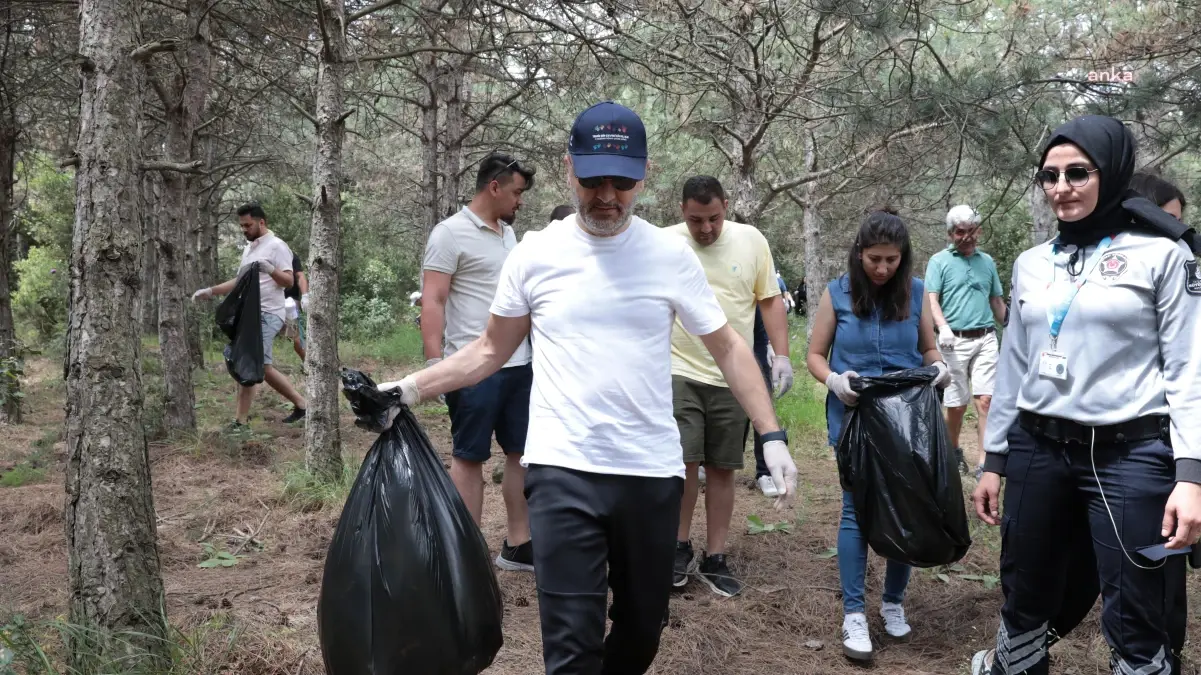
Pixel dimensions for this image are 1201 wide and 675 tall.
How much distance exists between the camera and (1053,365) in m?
2.54

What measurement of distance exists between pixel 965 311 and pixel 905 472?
10.2 ft

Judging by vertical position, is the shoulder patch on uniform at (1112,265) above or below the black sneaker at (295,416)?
above

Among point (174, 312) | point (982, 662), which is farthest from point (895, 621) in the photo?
point (174, 312)

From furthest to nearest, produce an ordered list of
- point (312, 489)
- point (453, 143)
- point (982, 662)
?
point (453, 143)
point (312, 489)
point (982, 662)

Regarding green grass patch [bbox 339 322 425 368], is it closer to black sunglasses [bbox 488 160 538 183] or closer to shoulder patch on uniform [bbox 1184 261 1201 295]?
black sunglasses [bbox 488 160 538 183]

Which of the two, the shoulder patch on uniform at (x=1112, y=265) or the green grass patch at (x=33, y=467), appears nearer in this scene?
the shoulder patch on uniform at (x=1112, y=265)

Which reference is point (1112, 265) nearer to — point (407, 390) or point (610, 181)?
point (610, 181)

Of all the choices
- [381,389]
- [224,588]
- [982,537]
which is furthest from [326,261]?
[982,537]

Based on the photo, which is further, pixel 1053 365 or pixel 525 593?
pixel 525 593

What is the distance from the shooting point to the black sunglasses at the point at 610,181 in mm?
2408

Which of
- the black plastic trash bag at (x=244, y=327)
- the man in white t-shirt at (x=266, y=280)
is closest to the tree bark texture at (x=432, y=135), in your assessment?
the man in white t-shirt at (x=266, y=280)

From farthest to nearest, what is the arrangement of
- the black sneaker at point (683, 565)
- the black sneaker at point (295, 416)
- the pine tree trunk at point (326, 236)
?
1. the black sneaker at point (295, 416)
2. the pine tree trunk at point (326, 236)
3. the black sneaker at point (683, 565)

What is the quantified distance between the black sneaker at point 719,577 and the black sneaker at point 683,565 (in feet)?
0.21

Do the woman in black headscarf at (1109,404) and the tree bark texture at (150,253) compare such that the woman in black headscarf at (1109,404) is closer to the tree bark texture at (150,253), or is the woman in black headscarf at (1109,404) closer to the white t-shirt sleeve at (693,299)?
the white t-shirt sleeve at (693,299)
